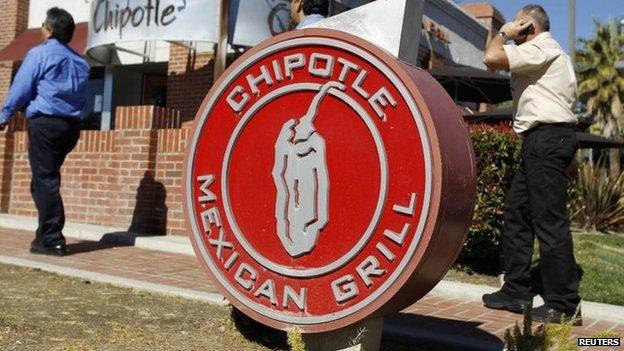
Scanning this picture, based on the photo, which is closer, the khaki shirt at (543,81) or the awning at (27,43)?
the khaki shirt at (543,81)

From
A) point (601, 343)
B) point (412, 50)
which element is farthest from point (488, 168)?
point (412, 50)

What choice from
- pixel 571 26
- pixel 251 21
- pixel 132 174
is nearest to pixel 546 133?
pixel 132 174

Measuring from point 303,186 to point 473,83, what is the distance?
8775mm

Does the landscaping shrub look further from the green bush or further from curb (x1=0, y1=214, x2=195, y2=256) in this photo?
curb (x1=0, y1=214, x2=195, y2=256)

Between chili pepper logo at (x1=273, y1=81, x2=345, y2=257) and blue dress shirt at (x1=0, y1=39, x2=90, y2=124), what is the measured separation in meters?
3.57

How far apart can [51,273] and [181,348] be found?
221 centimetres

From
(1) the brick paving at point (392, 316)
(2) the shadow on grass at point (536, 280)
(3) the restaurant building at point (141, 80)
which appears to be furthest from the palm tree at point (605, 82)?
(1) the brick paving at point (392, 316)

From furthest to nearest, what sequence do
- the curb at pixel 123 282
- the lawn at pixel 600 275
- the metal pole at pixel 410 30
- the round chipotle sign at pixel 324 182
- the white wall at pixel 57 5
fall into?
the white wall at pixel 57 5
the lawn at pixel 600 275
the curb at pixel 123 282
the metal pole at pixel 410 30
the round chipotle sign at pixel 324 182

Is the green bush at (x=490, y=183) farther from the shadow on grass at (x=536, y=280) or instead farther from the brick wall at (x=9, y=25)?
the brick wall at (x=9, y=25)

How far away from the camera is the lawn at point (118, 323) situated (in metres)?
2.86

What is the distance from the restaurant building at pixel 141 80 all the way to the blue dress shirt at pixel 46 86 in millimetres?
2005

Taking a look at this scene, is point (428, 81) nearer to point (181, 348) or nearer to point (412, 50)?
point (412, 50)

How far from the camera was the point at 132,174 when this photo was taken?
7.78m

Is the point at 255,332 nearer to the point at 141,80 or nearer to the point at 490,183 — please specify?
the point at 490,183
